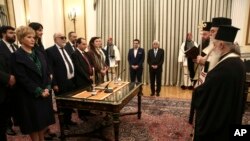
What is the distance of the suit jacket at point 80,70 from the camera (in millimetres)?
3809

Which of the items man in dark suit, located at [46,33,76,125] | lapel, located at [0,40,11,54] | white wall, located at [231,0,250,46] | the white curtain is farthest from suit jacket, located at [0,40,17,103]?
white wall, located at [231,0,250,46]

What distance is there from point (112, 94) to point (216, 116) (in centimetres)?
164

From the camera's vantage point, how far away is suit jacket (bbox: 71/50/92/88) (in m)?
3.81

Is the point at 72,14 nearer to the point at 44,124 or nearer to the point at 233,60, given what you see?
the point at 44,124

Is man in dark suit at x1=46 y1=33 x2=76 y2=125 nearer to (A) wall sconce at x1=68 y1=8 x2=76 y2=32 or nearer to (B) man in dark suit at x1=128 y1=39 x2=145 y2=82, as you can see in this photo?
(B) man in dark suit at x1=128 y1=39 x2=145 y2=82

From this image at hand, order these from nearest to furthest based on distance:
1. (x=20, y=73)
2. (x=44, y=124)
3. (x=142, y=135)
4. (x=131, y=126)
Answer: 1. (x=20, y=73)
2. (x=44, y=124)
3. (x=142, y=135)
4. (x=131, y=126)

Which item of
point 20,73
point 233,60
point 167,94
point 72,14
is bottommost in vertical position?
point 167,94

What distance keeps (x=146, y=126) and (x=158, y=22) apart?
416 centimetres

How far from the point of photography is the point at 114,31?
292 inches

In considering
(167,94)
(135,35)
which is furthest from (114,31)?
(167,94)

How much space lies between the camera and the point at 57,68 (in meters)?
3.63

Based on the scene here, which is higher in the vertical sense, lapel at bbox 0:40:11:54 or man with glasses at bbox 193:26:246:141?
lapel at bbox 0:40:11:54

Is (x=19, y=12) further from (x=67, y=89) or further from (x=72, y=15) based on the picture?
(x=67, y=89)

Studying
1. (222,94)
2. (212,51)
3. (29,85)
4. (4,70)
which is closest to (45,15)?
(4,70)
